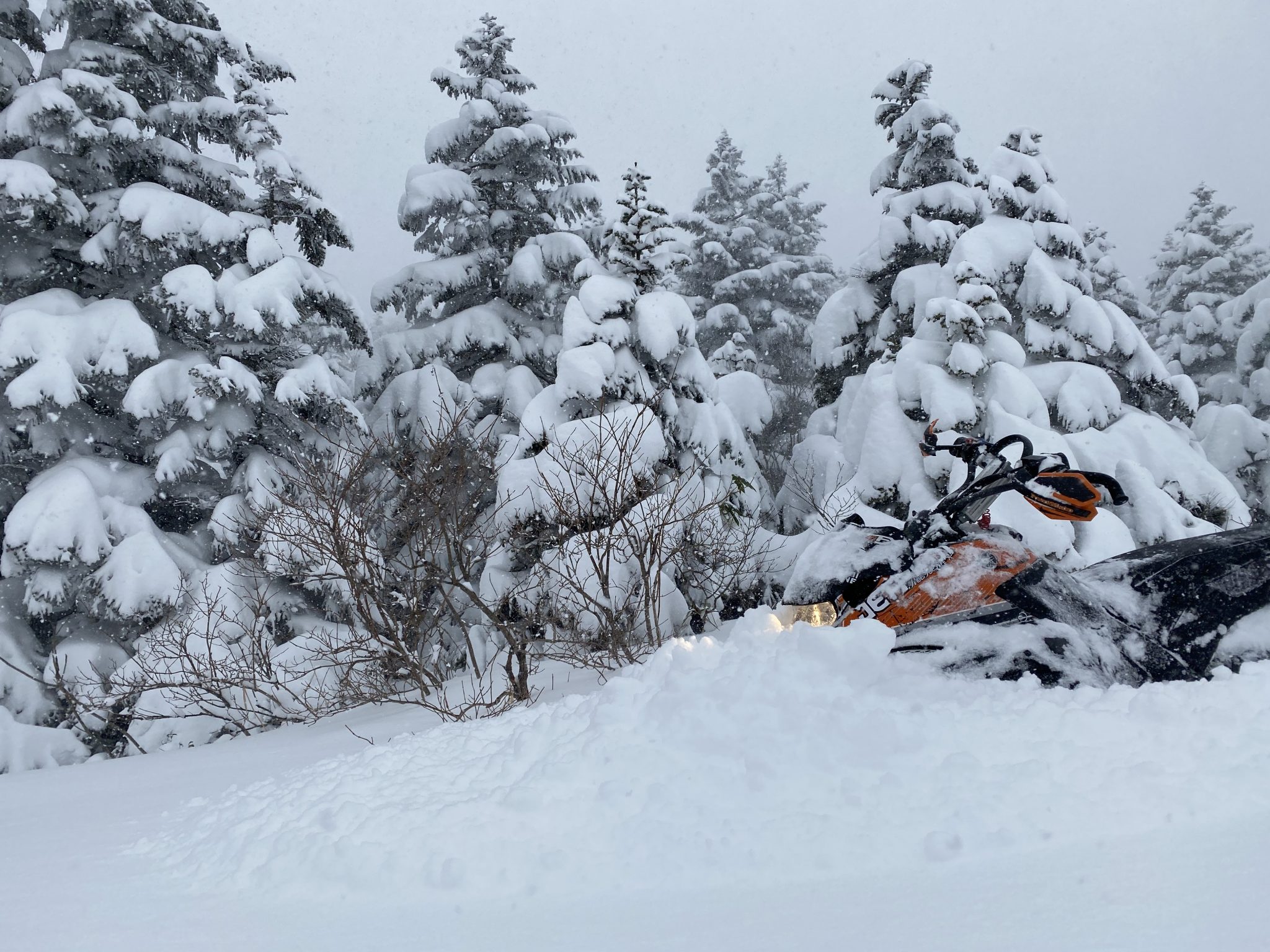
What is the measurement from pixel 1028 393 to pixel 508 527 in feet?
22.8

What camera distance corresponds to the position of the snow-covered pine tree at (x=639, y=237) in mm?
11047

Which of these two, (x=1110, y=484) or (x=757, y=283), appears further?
(x=757, y=283)

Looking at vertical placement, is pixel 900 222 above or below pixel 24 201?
below

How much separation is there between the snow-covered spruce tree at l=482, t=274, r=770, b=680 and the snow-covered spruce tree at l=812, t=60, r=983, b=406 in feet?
12.4

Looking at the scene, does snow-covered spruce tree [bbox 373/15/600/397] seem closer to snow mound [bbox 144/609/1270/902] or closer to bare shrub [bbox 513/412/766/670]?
bare shrub [bbox 513/412/766/670]

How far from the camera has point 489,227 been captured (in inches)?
529

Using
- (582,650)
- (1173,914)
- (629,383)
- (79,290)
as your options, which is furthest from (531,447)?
(1173,914)

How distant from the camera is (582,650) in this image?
26.1ft

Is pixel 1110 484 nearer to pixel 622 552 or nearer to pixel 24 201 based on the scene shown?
pixel 622 552

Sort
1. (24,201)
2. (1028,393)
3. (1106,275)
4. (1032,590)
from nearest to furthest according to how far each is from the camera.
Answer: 1. (1032,590)
2. (24,201)
3. (1028,393)
4. (1106,275)

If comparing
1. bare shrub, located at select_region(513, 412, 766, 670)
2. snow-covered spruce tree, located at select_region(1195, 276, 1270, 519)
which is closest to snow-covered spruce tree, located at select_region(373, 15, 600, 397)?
bare shrub, located at select_region(513, 412, 766, 670)

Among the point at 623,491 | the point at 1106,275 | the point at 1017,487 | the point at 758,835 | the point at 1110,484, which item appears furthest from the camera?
the point at 1106,275

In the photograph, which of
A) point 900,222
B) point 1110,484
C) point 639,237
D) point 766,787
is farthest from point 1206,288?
point 766,787

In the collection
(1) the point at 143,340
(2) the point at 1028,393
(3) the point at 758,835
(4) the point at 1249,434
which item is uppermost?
(1) the point at 143,340
